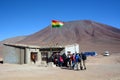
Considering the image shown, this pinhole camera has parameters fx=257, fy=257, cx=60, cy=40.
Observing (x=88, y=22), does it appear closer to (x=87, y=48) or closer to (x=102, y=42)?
(x=102, y=42)

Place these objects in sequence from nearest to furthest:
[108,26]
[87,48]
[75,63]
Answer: [75,63] < [87,48] < [108,26]

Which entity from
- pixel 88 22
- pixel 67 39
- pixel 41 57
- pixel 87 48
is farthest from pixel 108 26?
pixel 41 57

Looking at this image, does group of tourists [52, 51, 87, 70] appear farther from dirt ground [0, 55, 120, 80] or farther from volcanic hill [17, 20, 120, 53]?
volcanic hill [17, 20, 120, 53]

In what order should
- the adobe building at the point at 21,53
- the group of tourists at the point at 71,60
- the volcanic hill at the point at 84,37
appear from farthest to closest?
the volcanic hill at the point at 84,37 → the adobe building at the point at 21,53 → the group of tourists at the point at 71,60

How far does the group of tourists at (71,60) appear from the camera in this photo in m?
23.0

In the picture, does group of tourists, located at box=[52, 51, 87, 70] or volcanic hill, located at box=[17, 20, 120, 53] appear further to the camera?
volcanic hill, located at box=[17, 20, 120, 53]

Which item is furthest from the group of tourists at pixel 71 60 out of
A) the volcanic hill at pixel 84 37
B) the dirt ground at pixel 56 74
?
the volcanic hill at pixel 84 37

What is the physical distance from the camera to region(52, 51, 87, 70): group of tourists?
2302cm

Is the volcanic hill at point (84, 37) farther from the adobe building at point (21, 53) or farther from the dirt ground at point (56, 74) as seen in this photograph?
the dirt ground at point (56, 74)

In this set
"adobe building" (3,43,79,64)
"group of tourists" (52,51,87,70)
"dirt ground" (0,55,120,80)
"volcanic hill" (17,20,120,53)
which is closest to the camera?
"dirt ground" (0,55,120,80)

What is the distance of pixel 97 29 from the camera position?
14388 cm

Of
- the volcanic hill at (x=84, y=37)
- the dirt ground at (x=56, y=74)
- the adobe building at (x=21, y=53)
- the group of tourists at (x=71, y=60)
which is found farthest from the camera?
the volcanic hill at (x=84, y=37)

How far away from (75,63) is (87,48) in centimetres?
7848

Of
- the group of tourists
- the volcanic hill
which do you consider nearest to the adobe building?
the group of tourists
